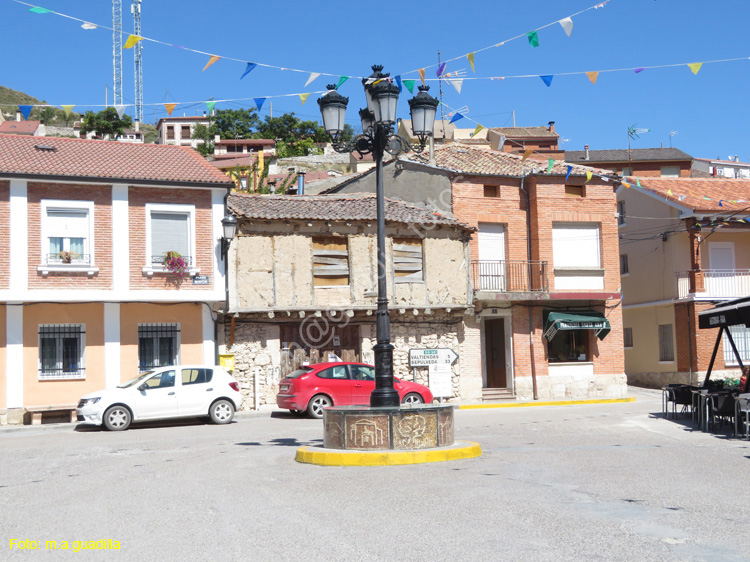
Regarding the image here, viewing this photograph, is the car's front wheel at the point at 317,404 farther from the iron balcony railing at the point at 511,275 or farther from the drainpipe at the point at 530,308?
the drainpipe at the point at 530,308

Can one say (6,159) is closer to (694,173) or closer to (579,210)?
(579,210)

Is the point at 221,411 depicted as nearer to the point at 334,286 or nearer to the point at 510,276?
the point at 334,286

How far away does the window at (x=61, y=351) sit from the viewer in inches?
901

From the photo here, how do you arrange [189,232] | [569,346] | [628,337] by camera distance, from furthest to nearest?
[628,337], [569,346], [189,232]

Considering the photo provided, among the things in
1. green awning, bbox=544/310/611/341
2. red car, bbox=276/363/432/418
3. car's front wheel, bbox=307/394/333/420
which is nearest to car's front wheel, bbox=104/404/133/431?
red car, bbox=276/363/432/418

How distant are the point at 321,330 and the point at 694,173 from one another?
44238 millimetres

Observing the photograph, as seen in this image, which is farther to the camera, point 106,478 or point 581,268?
point 581,268

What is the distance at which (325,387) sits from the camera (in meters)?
22.0

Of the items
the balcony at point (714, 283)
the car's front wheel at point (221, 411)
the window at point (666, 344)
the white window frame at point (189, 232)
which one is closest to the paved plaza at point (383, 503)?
the car's front wheel at point (221, 411)

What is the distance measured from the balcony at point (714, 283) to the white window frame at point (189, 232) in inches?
743

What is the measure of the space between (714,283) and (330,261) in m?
15.7

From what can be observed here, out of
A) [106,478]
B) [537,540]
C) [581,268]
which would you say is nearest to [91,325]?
[106,478]

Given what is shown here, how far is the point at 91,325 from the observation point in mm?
23281

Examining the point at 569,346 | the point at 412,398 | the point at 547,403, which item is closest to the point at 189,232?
the point at 412,398
